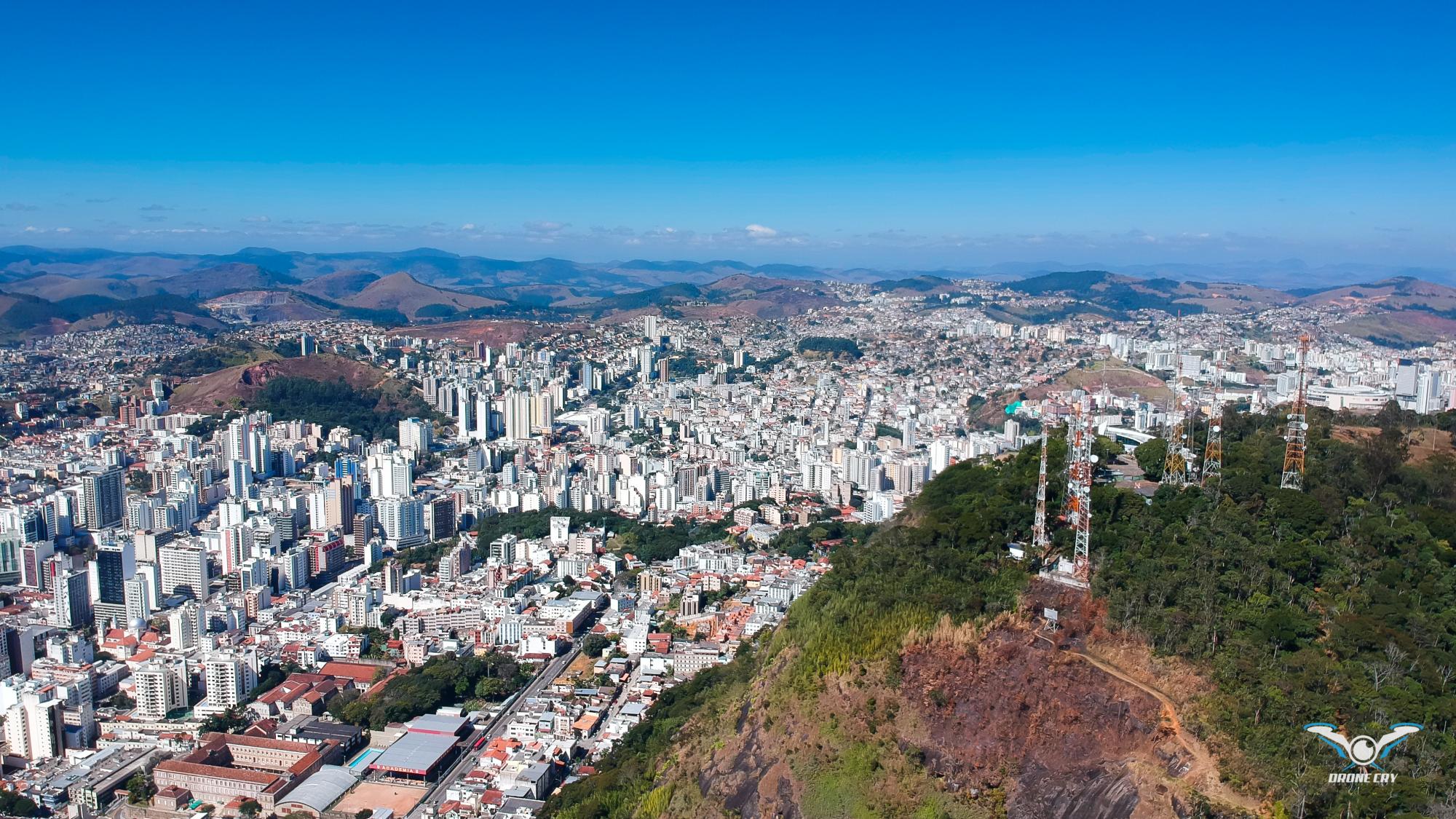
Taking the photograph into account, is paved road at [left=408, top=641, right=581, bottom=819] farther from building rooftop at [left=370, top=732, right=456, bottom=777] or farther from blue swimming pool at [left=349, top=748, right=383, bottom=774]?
blue swimming pool at [left=349, top=748, right=383, bottom=774]

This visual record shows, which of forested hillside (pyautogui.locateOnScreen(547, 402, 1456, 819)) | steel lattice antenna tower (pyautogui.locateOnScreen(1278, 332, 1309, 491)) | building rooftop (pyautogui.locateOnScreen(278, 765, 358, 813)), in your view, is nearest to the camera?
forested hillside (pyautogui.locateOnScreen(547, 402, 1456, 819))

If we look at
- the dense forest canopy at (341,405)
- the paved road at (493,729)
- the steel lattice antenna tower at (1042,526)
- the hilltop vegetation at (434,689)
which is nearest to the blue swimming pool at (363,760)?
the hilltop vegetation at (434,689)

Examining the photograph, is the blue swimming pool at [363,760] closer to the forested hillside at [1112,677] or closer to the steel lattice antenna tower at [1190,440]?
the forested hillside at [1112,677]

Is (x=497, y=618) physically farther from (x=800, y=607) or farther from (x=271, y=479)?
(x=271, y=479)

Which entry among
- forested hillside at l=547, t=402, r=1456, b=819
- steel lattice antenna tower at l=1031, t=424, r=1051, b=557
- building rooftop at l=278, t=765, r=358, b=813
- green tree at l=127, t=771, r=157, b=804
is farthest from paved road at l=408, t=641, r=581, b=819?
steel lattice antenna tower at l=1031, t=424, r=1051, b=557

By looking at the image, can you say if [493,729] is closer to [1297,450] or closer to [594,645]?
[594,645]

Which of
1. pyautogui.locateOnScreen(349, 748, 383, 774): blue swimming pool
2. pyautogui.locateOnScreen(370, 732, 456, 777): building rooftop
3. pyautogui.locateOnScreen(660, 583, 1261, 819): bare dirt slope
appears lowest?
pyautogui.locateOnScreen(349, 748, 383, 774): blue swimming pool

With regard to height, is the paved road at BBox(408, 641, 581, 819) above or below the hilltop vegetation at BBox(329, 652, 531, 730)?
below
